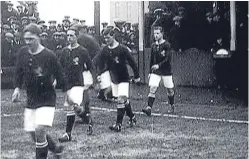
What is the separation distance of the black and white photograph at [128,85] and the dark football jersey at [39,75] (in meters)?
0.01

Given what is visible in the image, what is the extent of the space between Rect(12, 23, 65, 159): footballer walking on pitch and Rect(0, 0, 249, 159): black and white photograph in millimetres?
12

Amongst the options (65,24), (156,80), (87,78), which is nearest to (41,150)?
(87,78)

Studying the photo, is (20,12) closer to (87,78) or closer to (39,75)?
(87,78)

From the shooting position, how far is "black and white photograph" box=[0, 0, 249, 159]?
616cm

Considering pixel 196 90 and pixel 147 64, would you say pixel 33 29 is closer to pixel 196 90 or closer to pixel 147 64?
pixel 196 90

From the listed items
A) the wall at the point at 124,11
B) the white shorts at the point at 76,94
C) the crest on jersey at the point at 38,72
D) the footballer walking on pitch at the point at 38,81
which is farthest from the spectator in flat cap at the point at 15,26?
the crest on jersey at the point at 38,72

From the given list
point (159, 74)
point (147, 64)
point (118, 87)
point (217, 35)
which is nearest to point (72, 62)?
point (118, 87)

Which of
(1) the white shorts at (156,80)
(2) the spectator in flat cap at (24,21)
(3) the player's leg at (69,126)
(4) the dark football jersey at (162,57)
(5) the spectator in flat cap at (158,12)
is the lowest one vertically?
(3) the player's leg at (69,126)

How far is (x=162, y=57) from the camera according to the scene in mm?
10125

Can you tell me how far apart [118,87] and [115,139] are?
3.66ft

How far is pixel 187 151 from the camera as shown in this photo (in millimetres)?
6773

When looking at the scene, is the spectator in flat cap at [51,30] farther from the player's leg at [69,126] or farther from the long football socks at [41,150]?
the long football socks at [41,150]

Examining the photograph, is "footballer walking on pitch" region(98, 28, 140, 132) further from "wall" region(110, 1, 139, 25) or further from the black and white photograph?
"wall" region(110, 1, 139, 25)

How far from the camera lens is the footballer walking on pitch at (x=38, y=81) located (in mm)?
5828
